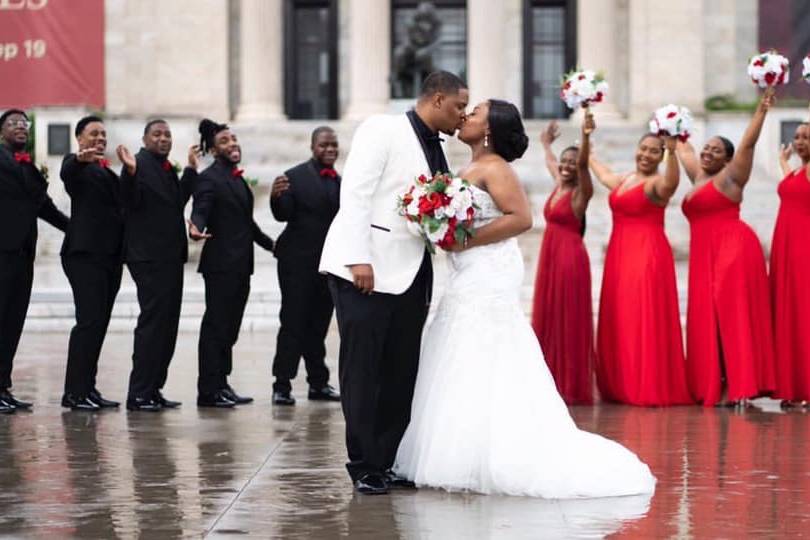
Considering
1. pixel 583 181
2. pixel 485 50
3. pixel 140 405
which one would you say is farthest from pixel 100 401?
pixel 485 50

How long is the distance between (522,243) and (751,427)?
59.4ft

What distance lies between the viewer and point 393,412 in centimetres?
971

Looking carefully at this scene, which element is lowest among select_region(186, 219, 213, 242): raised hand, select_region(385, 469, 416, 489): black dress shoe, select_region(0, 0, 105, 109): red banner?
select_region(385, 469, 416, 489): black dress shoe

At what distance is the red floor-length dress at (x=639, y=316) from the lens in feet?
47.2

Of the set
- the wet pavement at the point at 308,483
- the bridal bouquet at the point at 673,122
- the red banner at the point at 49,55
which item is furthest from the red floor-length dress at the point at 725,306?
the red banner at the point at 49,55

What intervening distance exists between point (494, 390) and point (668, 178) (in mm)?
4955

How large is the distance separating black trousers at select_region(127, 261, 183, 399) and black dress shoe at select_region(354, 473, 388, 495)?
14.0 ft

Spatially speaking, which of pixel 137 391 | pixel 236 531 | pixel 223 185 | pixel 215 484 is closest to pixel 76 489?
pixel 215 484

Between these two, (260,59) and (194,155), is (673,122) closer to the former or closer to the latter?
(194,155)

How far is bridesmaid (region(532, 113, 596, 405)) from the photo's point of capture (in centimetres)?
1461

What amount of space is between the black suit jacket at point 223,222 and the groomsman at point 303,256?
0.91 feet

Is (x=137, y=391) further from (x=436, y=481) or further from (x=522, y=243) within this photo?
(x=522, y=243)

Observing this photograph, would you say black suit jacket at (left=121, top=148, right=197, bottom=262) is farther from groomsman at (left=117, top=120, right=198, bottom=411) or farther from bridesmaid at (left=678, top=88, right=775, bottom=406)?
bridesmaid at (left=678, top=88, right=775, bottom=406)

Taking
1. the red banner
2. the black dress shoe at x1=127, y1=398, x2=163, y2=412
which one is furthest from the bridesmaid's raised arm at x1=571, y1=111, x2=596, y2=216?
the red banner
